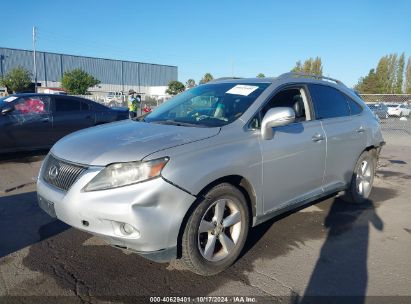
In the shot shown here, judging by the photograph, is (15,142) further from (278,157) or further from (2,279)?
(278,157)

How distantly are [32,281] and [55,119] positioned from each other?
21.1ft

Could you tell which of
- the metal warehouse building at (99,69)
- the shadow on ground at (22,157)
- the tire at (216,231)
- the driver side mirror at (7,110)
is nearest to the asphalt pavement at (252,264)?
→ the tire at (216,231)

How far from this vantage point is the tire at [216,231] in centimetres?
308

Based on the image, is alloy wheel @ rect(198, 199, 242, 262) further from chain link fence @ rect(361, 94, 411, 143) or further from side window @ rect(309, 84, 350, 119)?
chain link fence @ rect(361, 94, 411, 143)

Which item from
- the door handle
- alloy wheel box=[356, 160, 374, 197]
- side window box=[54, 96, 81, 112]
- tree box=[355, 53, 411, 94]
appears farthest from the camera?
tree box=[355, 53, 411, 94]

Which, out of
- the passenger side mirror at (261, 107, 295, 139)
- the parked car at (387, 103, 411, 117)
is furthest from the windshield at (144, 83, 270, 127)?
the parked car at (387, 103, 411, 117)

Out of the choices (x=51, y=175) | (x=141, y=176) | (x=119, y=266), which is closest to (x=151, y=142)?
(x=141, y=176)

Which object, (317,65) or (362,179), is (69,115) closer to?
(362,179)

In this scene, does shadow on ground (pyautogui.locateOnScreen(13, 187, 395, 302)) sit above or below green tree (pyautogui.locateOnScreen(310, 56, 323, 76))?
below

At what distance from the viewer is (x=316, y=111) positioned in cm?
454

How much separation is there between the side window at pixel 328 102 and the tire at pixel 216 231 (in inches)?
70.7

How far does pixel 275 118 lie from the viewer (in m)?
3.54

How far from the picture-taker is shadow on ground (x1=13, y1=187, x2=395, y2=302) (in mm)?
3092

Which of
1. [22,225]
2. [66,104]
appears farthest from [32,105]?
[22,225]
